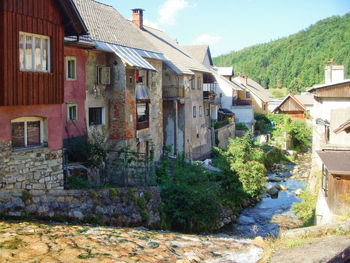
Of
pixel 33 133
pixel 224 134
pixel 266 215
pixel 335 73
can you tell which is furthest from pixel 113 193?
pixel 224 134

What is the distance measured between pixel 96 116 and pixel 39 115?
322 inches

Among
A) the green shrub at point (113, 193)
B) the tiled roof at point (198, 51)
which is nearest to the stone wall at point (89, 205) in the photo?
the green shrub at point (113, 193)

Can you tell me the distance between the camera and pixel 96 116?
20.7m

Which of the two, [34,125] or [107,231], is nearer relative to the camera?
[107,231]

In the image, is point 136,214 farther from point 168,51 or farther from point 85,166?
point 168,51

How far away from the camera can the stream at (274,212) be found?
70.7ft

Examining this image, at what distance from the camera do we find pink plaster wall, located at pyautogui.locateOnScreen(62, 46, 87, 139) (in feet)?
Answer: 58.3

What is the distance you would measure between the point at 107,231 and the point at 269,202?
62.5ft

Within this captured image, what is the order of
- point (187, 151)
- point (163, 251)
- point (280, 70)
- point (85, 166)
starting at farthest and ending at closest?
point (280, 70) < point (187, 151) < point (85, 166) < point (163, 251)

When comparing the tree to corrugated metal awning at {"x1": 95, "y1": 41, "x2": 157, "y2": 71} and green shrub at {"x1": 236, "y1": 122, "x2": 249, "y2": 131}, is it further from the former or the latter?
corrugated metal awning at {"x1": 95, "y1": 41, "x2": 157, "y2": 71}

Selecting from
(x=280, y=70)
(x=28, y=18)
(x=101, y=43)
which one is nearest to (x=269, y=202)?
(x=101, y=43)

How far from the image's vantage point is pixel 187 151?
31.5 m

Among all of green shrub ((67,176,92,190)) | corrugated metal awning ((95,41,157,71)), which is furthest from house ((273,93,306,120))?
green shrub ((67,176,92,190))

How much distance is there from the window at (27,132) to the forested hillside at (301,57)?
107 meters
